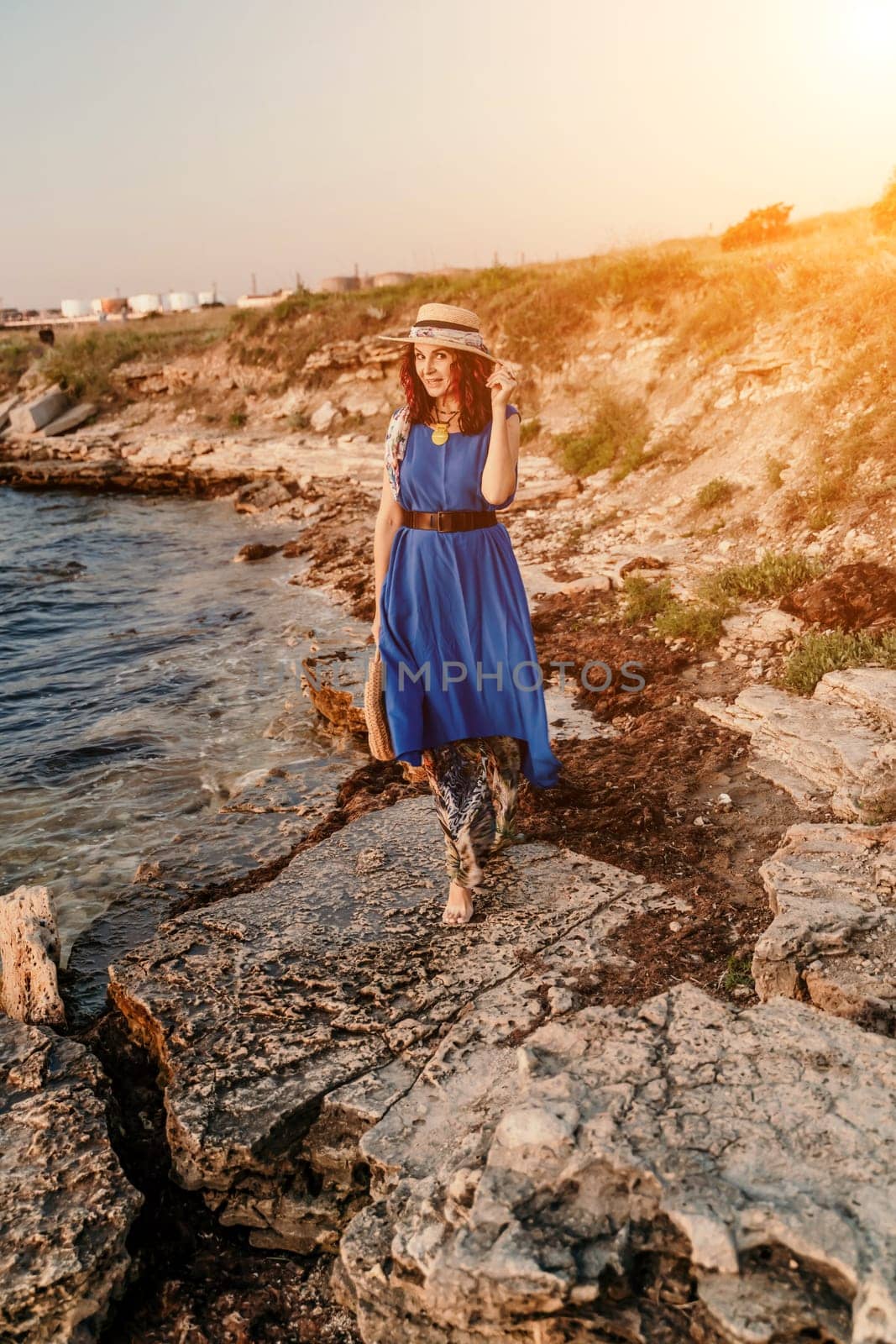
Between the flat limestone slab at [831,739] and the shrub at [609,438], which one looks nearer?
the flat limestone slab at [831,739]

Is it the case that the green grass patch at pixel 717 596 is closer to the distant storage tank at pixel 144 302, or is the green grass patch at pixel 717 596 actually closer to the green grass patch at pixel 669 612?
the green grass patch at pixel 669 612

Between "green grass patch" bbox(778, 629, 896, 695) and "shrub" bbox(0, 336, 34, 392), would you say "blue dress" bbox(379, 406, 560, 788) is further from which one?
"shrub" bbox(0, 336, 34, 392)

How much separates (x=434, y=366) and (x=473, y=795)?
1671mm

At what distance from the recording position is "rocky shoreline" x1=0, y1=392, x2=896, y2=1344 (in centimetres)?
186

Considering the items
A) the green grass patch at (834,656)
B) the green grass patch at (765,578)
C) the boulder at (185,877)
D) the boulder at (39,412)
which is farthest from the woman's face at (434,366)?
the boulder at (39,412)

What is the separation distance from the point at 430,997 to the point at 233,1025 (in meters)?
0.67

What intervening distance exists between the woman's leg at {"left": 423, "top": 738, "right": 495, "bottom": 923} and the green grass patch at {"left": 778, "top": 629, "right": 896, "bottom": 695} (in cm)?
238

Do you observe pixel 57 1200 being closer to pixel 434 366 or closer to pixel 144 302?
pixel 434 366

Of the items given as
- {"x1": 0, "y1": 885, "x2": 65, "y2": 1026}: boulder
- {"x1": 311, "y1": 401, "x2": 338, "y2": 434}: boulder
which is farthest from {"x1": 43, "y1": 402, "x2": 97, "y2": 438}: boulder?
{"x1": 0, "y1": 885, "x2": 65, "y2": 1026}: boulder

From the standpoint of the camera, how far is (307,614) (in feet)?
31.2

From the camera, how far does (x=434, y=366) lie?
3207 mm

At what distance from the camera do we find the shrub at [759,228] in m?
18.2

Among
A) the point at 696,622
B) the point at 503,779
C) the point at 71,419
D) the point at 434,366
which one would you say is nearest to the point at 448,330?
the point at 434,366

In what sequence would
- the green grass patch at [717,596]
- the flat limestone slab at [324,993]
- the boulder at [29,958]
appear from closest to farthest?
the flat limestone slab at [324,993], the boulder at [29,958], the green grass patch at [717,596]
